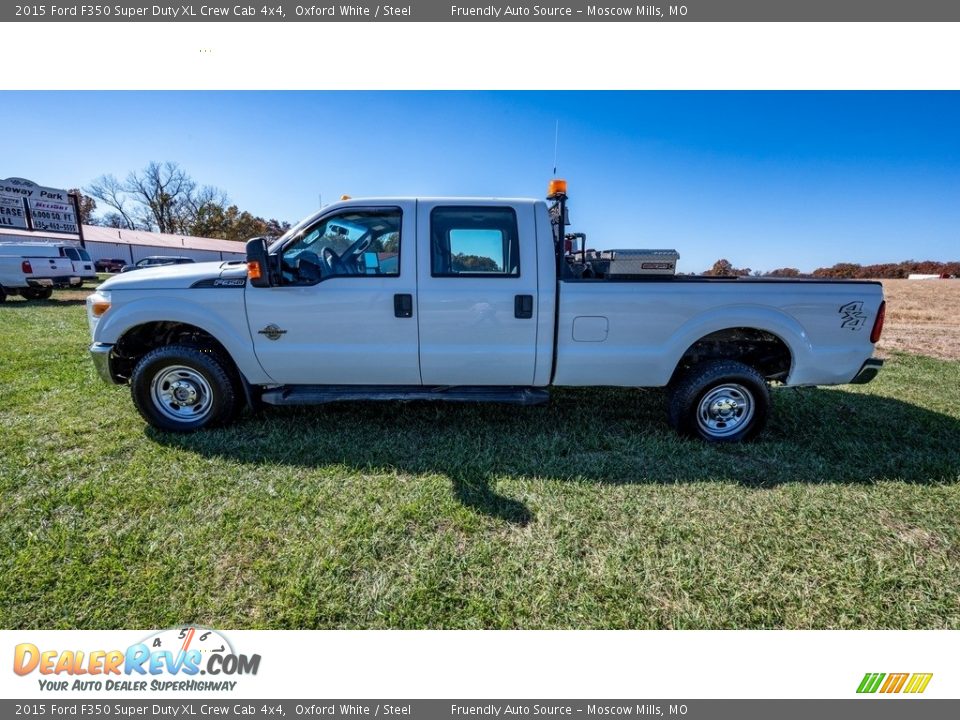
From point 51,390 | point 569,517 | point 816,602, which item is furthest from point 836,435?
point 51,390

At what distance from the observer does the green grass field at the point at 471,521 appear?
1958 mm

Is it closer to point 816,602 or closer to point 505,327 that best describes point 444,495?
point 505,327

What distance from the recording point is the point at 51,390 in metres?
4.44

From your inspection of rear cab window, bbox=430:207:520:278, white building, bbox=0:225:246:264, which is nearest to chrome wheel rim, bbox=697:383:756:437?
rear cab window, bbox=430:207:520:278

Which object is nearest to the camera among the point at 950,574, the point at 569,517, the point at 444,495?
the point at 950,574

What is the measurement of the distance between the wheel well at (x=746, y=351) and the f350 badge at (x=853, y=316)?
0.44 metres

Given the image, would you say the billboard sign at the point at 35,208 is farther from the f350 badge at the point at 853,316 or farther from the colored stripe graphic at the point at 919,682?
the colored stripe graphic at the point at 919,682

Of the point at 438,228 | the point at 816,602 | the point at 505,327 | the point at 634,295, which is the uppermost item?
the point at 438,228

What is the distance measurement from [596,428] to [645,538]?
1.44 meters

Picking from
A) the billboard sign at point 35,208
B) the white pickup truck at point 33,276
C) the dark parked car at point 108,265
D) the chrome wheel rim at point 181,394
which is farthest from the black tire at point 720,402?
the dark parked car at point 108,265

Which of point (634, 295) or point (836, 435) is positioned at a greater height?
point (634, 295)

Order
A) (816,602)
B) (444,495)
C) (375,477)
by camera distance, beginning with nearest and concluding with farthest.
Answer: (816,602) → (444,495) → (375,477)

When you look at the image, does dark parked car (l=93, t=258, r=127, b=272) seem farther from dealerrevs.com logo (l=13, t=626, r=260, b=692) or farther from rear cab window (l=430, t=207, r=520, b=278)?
dealerrevs.com logo (l=13, t=626, r=260, b=692)

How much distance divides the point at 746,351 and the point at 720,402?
579mm
